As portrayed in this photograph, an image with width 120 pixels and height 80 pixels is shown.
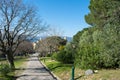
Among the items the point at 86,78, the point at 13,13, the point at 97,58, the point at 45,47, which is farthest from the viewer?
the point at 45,47

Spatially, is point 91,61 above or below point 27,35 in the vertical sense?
below

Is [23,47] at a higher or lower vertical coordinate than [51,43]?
lower

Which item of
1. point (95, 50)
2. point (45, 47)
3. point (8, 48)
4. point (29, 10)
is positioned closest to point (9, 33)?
point (8, 48)

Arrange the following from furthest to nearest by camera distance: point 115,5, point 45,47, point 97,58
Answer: point 45,47
point 97,58
point 115,5

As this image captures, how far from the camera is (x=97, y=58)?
22.9 meters

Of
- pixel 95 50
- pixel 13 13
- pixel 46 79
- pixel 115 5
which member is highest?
pixel 13 13

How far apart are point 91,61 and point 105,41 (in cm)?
821

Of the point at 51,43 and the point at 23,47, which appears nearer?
the point at 51,43

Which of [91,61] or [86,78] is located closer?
[86,78]

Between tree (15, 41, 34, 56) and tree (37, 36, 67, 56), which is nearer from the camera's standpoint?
tree (37, 36, 67, 56)

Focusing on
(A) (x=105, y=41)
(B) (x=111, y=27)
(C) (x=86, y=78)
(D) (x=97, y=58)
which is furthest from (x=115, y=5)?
(D) (x=97, y=58)

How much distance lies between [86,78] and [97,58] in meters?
4.84

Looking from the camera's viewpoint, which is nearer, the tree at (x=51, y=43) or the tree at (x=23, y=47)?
the tree at (x=51, y=43)

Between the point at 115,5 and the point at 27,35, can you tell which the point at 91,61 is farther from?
the point at 27,35
